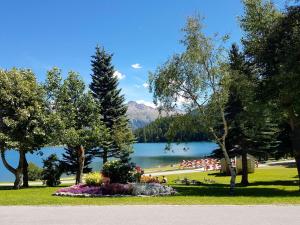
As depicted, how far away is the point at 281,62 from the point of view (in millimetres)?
23219

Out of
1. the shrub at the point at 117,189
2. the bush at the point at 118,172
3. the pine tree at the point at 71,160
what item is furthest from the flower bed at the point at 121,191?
the pine tree at the point at 71,160

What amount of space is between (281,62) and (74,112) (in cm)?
1630

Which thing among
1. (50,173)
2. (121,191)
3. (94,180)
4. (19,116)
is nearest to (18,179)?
(50,173)

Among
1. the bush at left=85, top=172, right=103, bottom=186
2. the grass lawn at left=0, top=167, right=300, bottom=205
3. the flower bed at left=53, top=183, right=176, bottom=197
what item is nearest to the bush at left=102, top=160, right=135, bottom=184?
the bush at left=85, top=172, right=103, bottom=186

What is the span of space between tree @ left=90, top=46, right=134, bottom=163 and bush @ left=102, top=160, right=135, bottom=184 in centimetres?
1777

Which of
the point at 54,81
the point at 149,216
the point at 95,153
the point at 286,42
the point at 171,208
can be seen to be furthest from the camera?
the point at 95,153

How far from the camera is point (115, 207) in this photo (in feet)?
51.0

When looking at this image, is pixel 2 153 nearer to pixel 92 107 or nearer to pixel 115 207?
pixel 92 107

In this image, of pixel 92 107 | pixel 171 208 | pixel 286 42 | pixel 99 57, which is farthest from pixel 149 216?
pixel 99 57

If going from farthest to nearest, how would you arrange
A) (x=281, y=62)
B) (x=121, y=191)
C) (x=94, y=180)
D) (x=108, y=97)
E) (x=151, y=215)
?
(x=108, y=97), (x=94, y=180), (x=281, y=62), (x=121, y=191), (x=151, y=215)

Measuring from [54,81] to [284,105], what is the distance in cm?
1699

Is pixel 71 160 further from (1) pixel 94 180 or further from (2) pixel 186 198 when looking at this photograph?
(2) pixel 186 198

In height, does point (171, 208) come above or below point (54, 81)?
below

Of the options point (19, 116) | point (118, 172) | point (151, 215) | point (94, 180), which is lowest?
point (151, 215)
